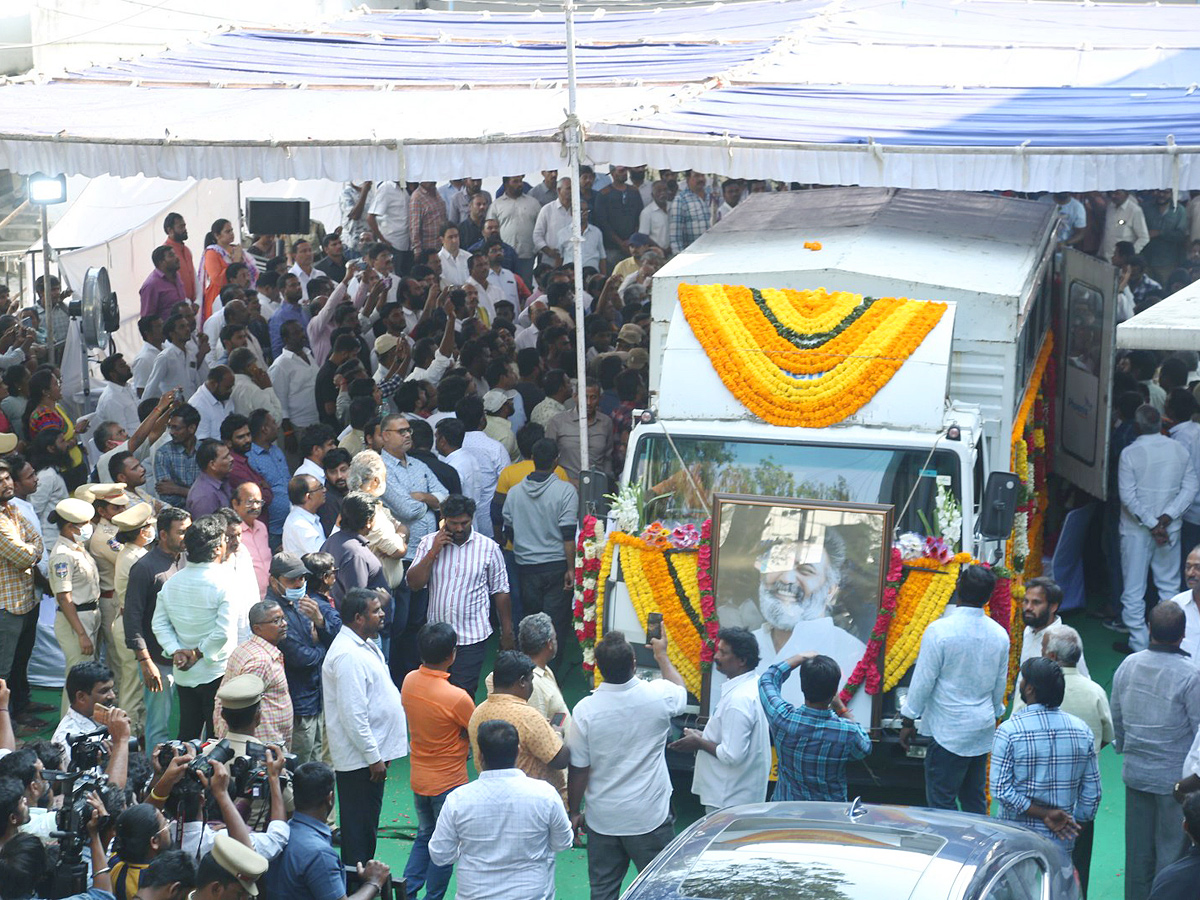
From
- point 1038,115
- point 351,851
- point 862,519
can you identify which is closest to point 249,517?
point 351,851

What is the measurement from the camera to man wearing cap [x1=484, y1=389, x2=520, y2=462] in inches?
475

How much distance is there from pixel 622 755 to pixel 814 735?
886mm

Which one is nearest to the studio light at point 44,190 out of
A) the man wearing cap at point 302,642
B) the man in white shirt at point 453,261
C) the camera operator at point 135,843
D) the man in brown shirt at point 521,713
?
the man in white shirt at point 453,261

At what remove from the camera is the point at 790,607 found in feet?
29.0

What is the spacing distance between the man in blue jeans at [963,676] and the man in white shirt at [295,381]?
6.95m

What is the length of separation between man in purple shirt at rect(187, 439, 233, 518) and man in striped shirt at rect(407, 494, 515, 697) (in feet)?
4.77

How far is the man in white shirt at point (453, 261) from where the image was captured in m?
17.5

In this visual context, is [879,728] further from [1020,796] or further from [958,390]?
[958,390]

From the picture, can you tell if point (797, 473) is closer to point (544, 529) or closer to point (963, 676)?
point (963, 676)

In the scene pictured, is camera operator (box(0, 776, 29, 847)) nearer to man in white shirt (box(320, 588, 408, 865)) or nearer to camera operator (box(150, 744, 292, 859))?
camera operator (box(150, 744, 292, 859))

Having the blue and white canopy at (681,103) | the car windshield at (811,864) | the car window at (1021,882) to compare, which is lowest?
the car window at (1021,882)

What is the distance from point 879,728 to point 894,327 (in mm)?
2280

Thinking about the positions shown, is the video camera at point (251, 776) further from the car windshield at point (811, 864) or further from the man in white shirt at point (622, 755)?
the car windshield at point (811, 864)

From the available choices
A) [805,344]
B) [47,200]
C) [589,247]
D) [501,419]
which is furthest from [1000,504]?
[589,247]
